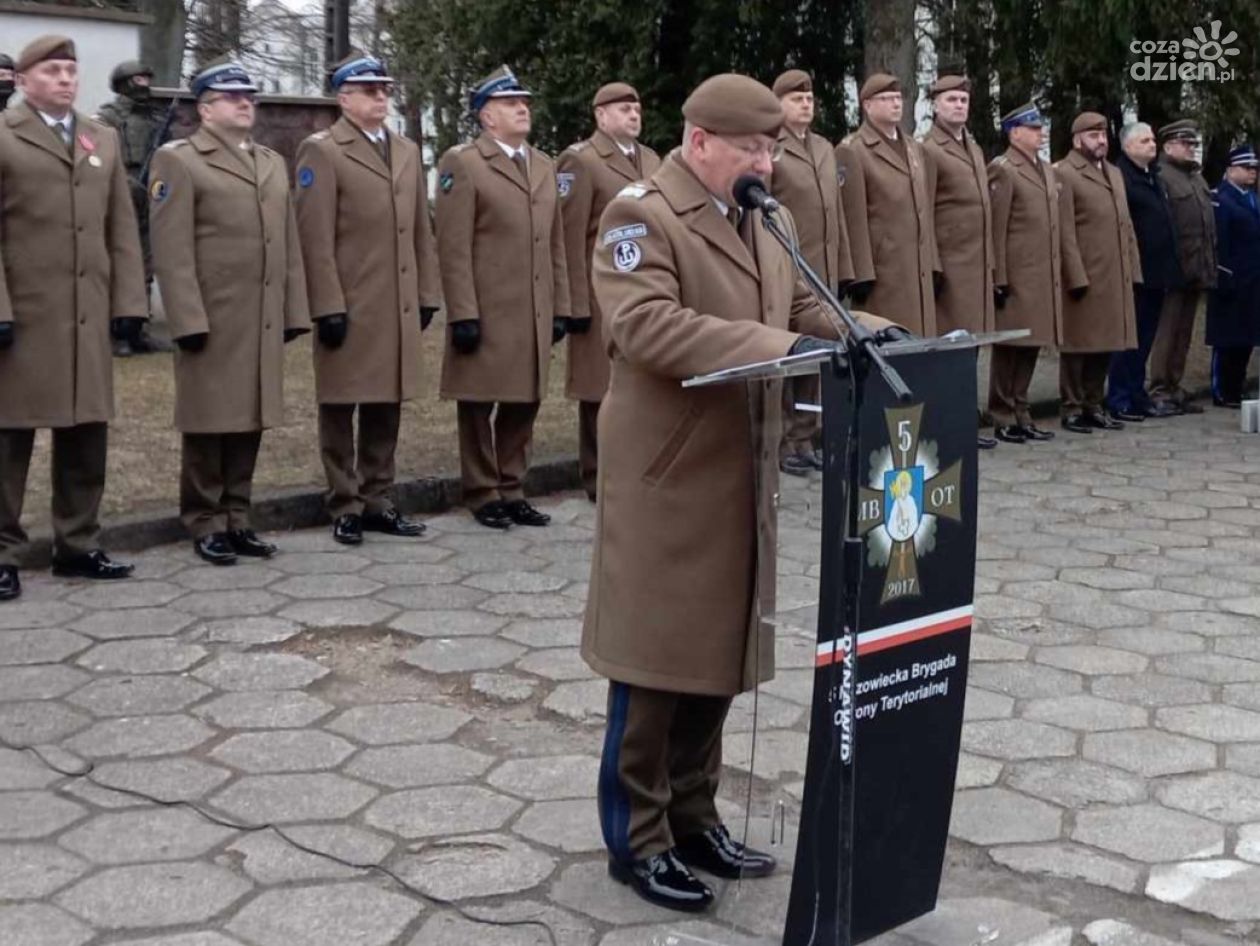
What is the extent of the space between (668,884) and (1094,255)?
7.90 metres

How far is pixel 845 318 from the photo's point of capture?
3098 millimetres

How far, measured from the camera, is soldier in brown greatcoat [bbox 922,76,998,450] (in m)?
10.0

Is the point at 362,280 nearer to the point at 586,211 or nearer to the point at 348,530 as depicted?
the point at 348,530

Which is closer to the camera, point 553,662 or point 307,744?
point 307,744

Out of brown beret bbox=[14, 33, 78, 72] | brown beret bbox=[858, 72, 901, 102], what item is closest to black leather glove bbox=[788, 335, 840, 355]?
brown beret bbox=[14, 33, 78, 72]

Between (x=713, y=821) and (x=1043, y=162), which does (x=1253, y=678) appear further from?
(x=1043, y=162)

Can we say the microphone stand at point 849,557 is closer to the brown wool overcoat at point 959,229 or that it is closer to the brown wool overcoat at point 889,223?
the brown wool overcoat at point 889,223

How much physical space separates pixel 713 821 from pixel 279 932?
1.00 meters

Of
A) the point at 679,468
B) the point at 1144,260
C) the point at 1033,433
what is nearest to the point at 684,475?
the point at 679,468

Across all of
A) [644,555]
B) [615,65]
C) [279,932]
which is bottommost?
[279,932]

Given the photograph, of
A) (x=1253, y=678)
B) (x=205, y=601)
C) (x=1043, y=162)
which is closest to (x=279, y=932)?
(x=205, y=601)

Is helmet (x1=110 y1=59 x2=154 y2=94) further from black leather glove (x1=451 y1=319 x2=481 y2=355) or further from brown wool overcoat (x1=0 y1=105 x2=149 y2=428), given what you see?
brown wool overcoat (x1=0 y1=105 x2=149 y2=428)

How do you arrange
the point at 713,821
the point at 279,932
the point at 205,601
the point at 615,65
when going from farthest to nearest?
1. the point at 615,65
2. the point at 205,601
3. the point at 713,821
4. the point at 279,932

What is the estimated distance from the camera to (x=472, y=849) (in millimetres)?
4199
